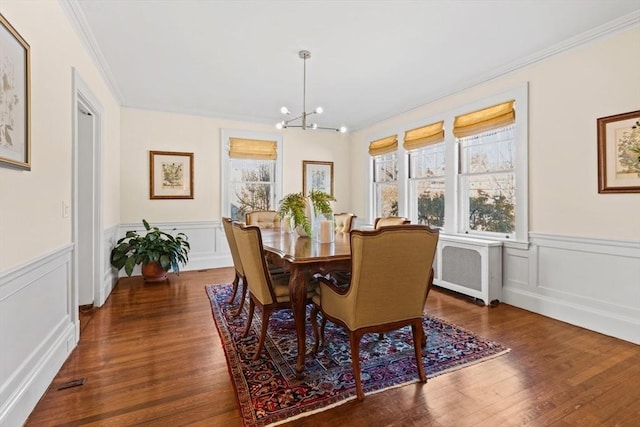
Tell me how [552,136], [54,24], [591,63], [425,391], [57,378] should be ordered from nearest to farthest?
[425,391] → [57,378] → [54,24] → [591,63] → [552,136]

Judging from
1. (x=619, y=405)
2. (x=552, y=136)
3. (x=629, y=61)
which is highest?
(x=629, y=61)

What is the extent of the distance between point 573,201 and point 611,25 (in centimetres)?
151

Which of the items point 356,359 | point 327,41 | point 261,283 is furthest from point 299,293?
point 327,41

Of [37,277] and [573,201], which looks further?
[573,201]

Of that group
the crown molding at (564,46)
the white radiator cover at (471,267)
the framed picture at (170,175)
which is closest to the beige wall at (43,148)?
the framed picture at (170,175)

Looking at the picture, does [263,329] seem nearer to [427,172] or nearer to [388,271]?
[388,271]

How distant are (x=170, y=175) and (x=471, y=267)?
4555 millimetres

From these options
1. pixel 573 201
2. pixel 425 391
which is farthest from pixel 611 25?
pixel 425 391

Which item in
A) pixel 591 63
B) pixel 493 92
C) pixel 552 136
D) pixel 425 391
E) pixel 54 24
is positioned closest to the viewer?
pixel 425 391

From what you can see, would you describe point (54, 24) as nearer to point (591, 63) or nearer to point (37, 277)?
point (37, 277)

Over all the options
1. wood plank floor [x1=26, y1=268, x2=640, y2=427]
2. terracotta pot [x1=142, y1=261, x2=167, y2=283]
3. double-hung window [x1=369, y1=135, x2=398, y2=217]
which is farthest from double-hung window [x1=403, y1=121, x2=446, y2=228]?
terracotta pot [x1=142, y1=261, x2=167, y2=283]

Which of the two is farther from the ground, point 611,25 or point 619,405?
point 611,25

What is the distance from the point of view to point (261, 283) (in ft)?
7.50

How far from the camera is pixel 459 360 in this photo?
2301 mm
